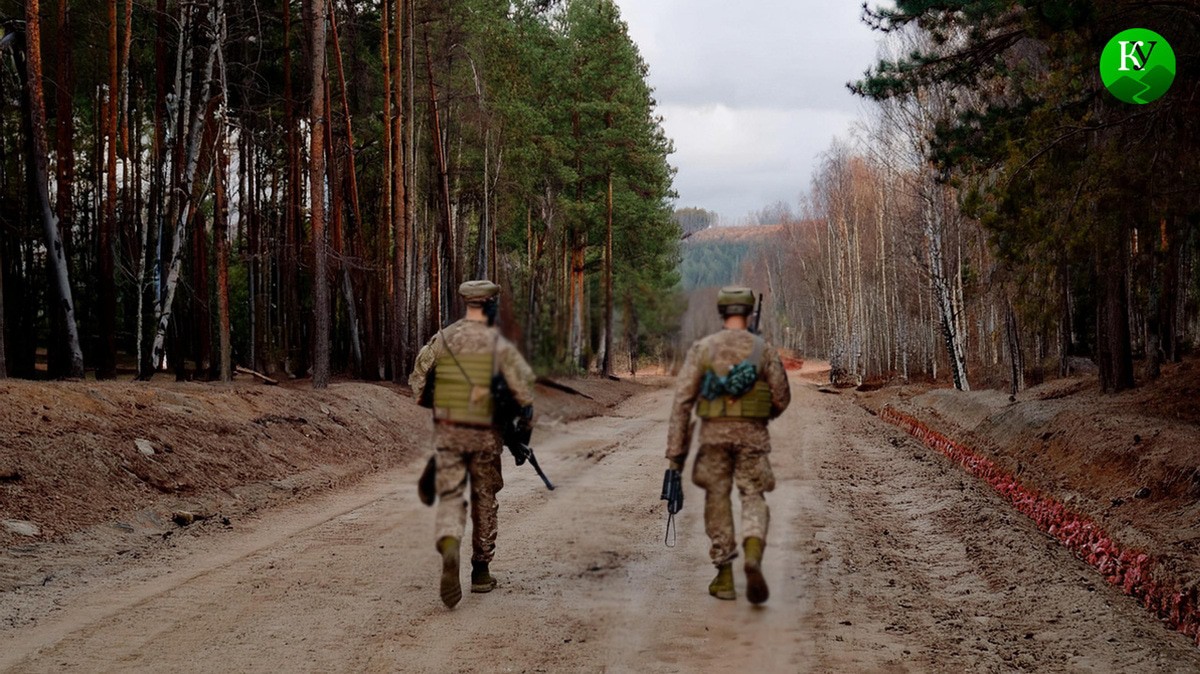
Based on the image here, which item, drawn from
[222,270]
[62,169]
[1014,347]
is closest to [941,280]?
[1014,347]

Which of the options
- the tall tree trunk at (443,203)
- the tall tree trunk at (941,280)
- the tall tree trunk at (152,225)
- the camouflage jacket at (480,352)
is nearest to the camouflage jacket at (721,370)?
the camouflage jacket at (480,352)

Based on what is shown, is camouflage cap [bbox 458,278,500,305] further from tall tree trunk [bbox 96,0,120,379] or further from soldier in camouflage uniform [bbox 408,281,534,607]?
tall tree trunk [bbox 96,0,120,379]

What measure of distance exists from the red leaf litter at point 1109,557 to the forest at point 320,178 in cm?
469

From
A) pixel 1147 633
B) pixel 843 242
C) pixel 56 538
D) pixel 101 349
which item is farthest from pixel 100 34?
pixel 843 242

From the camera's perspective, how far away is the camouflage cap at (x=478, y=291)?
21.1 feet

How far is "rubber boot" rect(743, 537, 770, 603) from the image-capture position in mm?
5848

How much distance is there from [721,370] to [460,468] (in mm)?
2190

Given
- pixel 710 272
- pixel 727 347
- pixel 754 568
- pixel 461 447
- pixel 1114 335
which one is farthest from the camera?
pixel 1114 335

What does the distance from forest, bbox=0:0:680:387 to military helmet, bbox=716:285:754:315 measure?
0.97ft

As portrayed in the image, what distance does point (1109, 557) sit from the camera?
8875 mm

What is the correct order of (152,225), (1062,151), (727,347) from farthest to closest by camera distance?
1. (152,225)
2. (1062,151)
3. (727,347)

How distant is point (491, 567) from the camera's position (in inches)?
331

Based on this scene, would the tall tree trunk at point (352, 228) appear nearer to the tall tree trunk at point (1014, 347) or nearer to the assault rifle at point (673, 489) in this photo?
the tall tree trunk at point (1014, 347)

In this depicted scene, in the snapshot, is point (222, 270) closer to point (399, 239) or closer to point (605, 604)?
point (399, 239)
